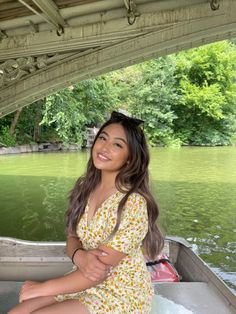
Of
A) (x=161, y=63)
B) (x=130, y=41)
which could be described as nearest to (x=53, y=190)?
(x=130, y=41)

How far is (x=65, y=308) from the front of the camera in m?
Result: 1.59

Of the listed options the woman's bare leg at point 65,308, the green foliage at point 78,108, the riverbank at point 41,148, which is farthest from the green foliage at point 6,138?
the woman's bare leg at point 65,308

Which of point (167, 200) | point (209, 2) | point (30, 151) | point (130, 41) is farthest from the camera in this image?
point (30, 151)

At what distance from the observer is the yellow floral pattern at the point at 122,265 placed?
1589 millimetres

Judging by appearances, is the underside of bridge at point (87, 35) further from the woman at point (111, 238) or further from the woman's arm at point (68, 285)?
the woman's arm at point (68, 285)

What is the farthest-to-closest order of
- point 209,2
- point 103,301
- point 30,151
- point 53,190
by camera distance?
1. point 30,151
2. point 53,190
3. point 209,2
4. point 103,301

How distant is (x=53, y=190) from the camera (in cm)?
924

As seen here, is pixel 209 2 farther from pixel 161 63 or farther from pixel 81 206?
pixel 161 63

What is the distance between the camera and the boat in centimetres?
238

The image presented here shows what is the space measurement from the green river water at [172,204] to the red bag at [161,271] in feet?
4.71

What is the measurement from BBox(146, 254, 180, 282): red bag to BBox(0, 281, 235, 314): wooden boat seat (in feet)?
0.39

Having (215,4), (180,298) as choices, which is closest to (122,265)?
(180,298)

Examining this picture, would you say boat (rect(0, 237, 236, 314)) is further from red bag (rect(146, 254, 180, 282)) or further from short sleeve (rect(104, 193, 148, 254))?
short sleeve (rect(104, 193, 148, 254))

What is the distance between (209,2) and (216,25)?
0.85 feet
